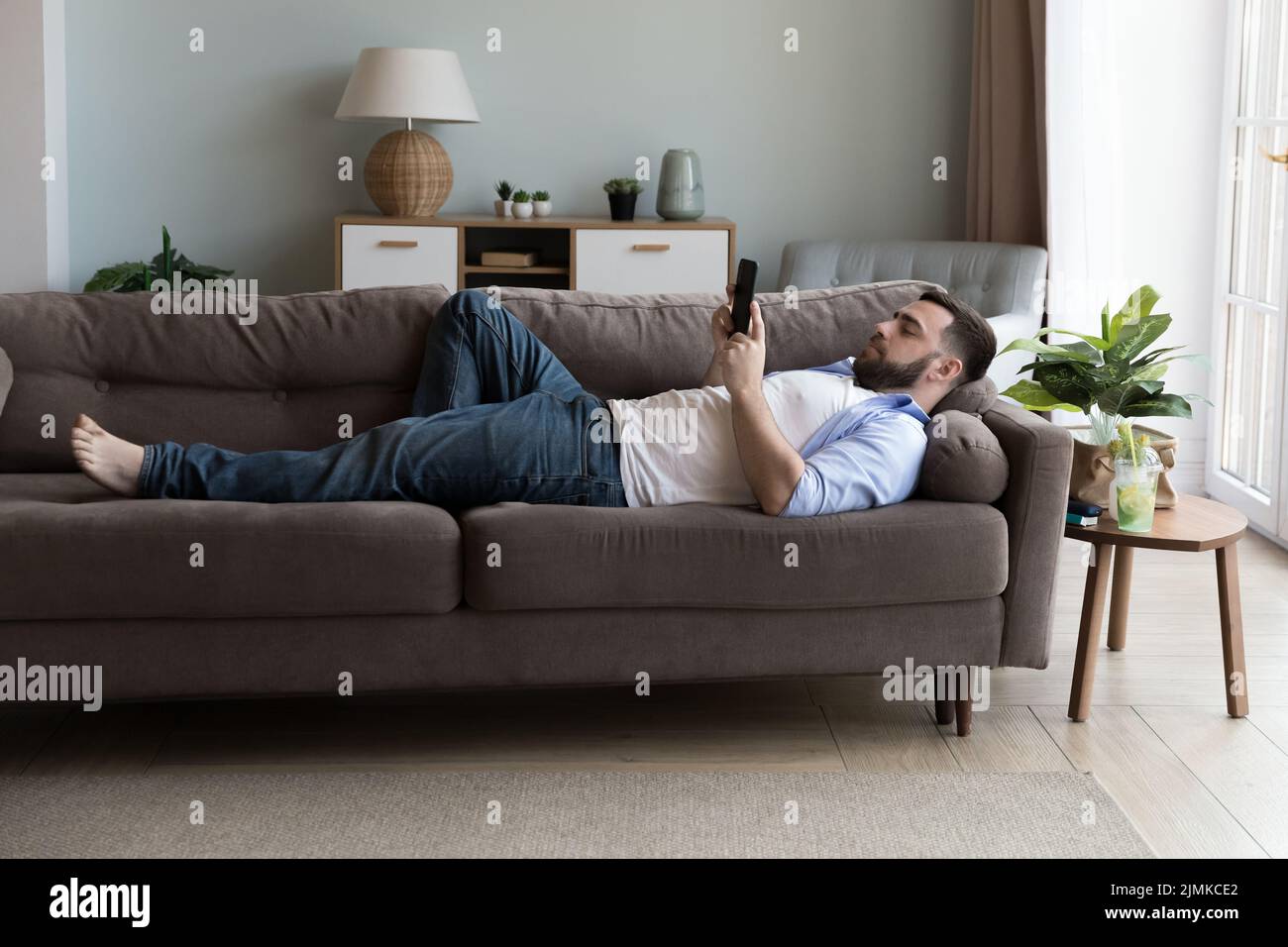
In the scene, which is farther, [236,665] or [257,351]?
[257,351]

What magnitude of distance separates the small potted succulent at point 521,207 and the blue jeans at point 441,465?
2446mm

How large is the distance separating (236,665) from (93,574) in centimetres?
27

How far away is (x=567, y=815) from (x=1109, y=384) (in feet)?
4.31

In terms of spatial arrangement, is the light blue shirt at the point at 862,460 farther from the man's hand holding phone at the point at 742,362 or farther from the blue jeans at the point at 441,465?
the blue jeans at the point at 441,465

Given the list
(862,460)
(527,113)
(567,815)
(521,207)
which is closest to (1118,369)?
(862,460)

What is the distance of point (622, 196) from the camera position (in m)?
4.79

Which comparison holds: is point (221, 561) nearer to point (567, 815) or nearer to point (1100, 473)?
point (567, 815)

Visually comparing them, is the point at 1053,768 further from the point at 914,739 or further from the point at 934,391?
the point at 934,391

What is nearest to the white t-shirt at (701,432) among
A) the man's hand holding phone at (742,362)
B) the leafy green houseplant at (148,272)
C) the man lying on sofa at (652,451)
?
the man lying on sofa at (652,451)

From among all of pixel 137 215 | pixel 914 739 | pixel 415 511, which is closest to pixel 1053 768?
pixel 914 739

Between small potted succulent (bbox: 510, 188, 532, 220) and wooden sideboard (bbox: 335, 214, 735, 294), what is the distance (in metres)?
0.03

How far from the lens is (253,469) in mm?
2396
